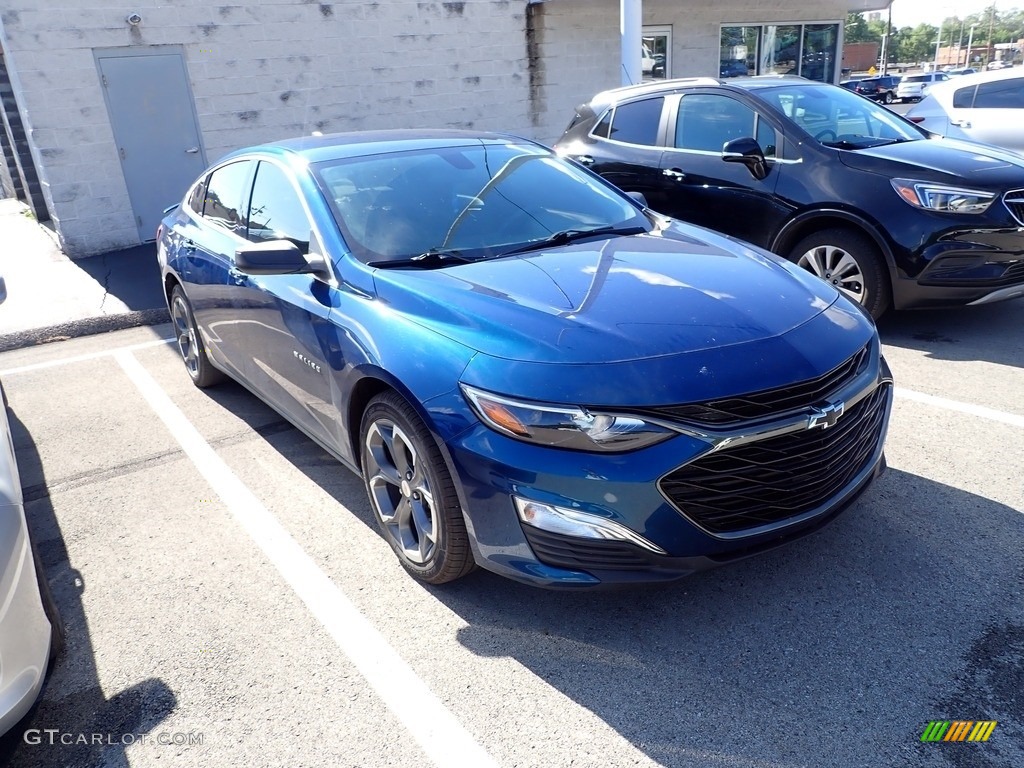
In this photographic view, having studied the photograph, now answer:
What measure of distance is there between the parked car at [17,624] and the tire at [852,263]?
4.73 m

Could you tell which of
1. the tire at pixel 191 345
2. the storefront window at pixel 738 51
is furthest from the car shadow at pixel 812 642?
the storefront window at pixel 738 51

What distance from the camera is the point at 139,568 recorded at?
3438 millimetres

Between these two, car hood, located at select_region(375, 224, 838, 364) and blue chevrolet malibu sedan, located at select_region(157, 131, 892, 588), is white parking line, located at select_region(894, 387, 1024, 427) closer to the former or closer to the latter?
blue chevrolet malibu sedan, located at select_region(157, 131, 892, 588)

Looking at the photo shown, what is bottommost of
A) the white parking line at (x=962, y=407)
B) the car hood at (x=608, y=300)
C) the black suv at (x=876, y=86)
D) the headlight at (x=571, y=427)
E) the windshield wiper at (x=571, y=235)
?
the black suv at (x=876, y=86)

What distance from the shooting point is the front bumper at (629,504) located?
2451mm

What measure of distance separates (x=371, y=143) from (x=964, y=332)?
4.19 meters

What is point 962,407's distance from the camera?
4367 mm

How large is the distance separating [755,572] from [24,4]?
10065 mm

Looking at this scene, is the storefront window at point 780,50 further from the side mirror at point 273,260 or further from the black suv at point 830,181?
the side mirror at point 273,260

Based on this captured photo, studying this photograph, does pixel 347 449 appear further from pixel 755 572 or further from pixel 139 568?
pixel 755 572

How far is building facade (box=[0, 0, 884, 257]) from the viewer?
9594mm

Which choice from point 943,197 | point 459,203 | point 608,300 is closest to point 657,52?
point 943,197

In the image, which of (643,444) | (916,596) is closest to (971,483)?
(916,596)

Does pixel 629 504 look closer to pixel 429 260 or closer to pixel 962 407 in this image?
pixel 429 260
